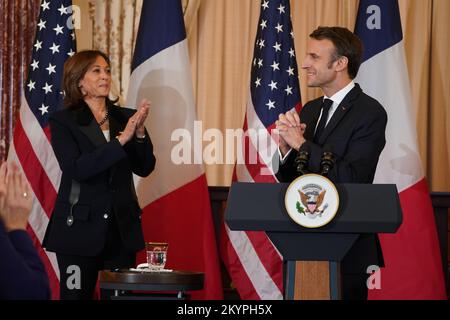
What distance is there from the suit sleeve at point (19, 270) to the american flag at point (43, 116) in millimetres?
3366

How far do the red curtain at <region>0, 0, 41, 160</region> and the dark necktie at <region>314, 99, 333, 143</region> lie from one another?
297 centimetres

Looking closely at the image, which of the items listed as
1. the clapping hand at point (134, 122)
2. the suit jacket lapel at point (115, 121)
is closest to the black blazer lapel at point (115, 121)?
the suit jacket lapel at point (115, 121)

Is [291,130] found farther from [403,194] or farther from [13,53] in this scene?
[13,53]

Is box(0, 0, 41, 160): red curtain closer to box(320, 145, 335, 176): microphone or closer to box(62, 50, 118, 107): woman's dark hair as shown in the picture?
box(62, 50, 118, 107): woman's dark hair

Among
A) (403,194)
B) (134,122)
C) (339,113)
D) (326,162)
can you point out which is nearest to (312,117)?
(339,113)

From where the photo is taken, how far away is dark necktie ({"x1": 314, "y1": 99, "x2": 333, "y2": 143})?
3.38m

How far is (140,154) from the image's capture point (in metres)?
4.23

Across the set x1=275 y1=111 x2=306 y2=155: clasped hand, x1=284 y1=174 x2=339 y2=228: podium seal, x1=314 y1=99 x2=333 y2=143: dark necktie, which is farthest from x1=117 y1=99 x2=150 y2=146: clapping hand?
x1=284 y1=174 x2=339 y2=228: podium seal

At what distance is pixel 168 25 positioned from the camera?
540cm

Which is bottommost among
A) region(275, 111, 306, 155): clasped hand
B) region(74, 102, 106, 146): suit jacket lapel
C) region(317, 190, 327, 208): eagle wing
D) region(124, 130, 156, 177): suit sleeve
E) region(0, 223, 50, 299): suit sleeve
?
region(0, 223, 50, 299): suit sleeve

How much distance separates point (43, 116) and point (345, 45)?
2.31 m
